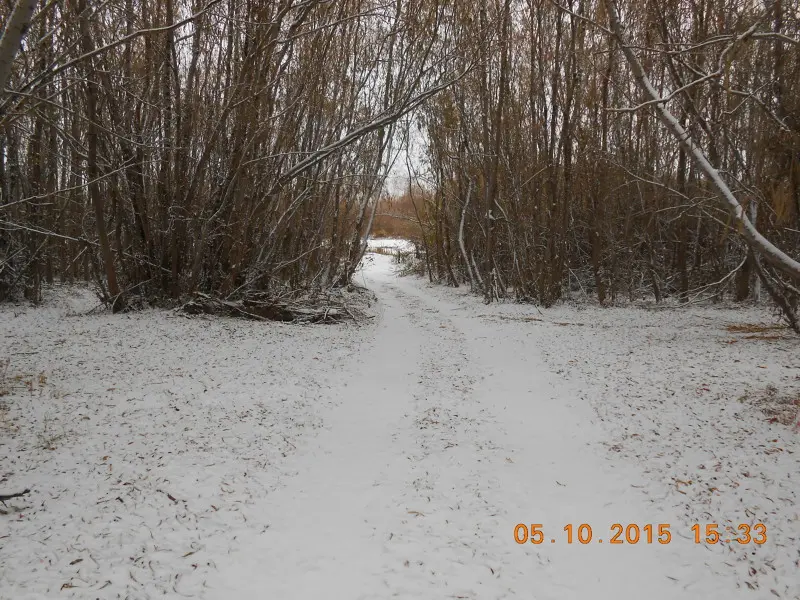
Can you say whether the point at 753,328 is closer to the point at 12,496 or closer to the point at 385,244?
the point at 12,496

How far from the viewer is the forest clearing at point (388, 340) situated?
267cm

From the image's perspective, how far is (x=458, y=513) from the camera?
3.06 m

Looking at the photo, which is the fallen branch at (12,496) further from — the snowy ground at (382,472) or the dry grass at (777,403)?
the dry grass at (777,403)

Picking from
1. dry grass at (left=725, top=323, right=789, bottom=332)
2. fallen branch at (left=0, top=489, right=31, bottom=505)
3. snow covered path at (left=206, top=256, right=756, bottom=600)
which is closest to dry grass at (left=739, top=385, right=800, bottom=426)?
snow covered path at (left=206, top=256, right=756, bottom=600)

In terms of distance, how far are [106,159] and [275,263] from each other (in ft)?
12.4

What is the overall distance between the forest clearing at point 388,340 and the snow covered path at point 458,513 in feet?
0.07

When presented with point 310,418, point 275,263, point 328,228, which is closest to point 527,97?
point 328,228

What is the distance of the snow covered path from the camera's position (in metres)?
2.45

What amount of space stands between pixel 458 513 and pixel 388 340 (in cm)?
566

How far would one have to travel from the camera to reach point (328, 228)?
53.7 ft

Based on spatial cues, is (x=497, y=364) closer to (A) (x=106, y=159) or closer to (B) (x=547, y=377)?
(B) (x=547, y=377)
